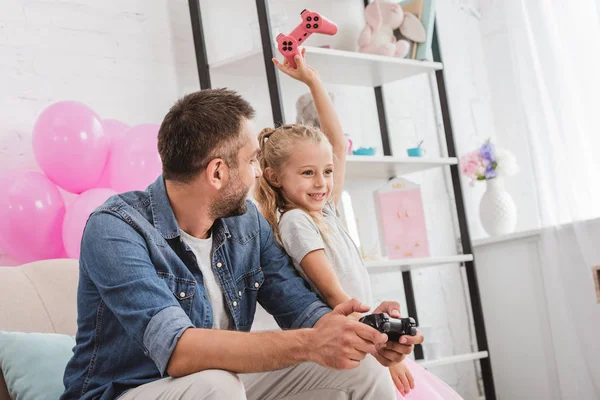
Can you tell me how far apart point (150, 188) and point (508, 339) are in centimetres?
237

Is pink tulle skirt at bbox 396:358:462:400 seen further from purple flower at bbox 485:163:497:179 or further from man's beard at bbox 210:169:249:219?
purple flower at bbox 485:163:497:179

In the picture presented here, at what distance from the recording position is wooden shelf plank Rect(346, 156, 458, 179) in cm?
321

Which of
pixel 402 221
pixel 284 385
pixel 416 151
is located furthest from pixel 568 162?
pixel 284 385

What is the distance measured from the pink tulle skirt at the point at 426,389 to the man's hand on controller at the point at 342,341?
0.70 metres

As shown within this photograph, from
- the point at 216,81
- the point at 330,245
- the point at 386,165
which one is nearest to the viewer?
the point at 330,245

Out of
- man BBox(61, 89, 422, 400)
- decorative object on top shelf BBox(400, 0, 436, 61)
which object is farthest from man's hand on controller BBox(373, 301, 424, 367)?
decorative object on top shelf BBox(400, 0, 436, 61)

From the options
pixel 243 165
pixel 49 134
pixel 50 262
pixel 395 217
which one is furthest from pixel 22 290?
pixel 395 217

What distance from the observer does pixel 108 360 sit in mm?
1597

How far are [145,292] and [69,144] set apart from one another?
0.92 m

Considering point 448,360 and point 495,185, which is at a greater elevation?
point 495,185

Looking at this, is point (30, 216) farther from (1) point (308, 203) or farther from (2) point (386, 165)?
(2) point (386, 165)

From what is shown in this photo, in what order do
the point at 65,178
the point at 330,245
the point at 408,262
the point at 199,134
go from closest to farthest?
the point at 199,134 < the point at 330,245 < the point at 65,178 < the point at 408,262

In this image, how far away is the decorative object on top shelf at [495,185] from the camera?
3.67 m

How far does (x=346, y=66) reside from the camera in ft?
10.9
